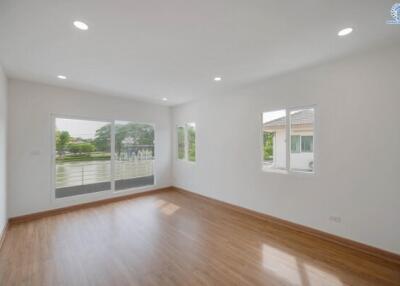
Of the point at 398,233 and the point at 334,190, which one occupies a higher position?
the point at 334,190

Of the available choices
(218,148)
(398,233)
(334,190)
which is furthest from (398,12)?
(218,148)

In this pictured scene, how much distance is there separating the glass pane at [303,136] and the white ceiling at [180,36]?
32.2 inches

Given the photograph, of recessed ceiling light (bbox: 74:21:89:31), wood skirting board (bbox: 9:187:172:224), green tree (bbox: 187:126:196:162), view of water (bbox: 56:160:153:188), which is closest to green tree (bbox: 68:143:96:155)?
view of water (bbox: 56:160:153:188)

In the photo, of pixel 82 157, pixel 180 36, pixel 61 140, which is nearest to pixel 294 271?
pixel 180 36

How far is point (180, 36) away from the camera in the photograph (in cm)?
219

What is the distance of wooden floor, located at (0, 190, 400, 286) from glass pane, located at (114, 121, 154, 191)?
5.11 feet

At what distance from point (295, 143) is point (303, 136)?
0.19 meters

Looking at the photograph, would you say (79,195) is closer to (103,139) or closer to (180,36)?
(103,139)

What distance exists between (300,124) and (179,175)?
3.83m

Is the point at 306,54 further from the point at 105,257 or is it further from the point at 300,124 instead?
the point at 105,257

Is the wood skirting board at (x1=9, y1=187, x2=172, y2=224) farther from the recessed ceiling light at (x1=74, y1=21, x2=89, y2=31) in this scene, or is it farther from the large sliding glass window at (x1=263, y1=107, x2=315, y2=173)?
the recessed ceiling light at (x1=74, y1=21, x2=89, y2=31)

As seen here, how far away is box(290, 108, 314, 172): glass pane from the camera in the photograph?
3.15 m

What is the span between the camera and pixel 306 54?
105 inches

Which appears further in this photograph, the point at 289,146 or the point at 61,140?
the point at 61,140
